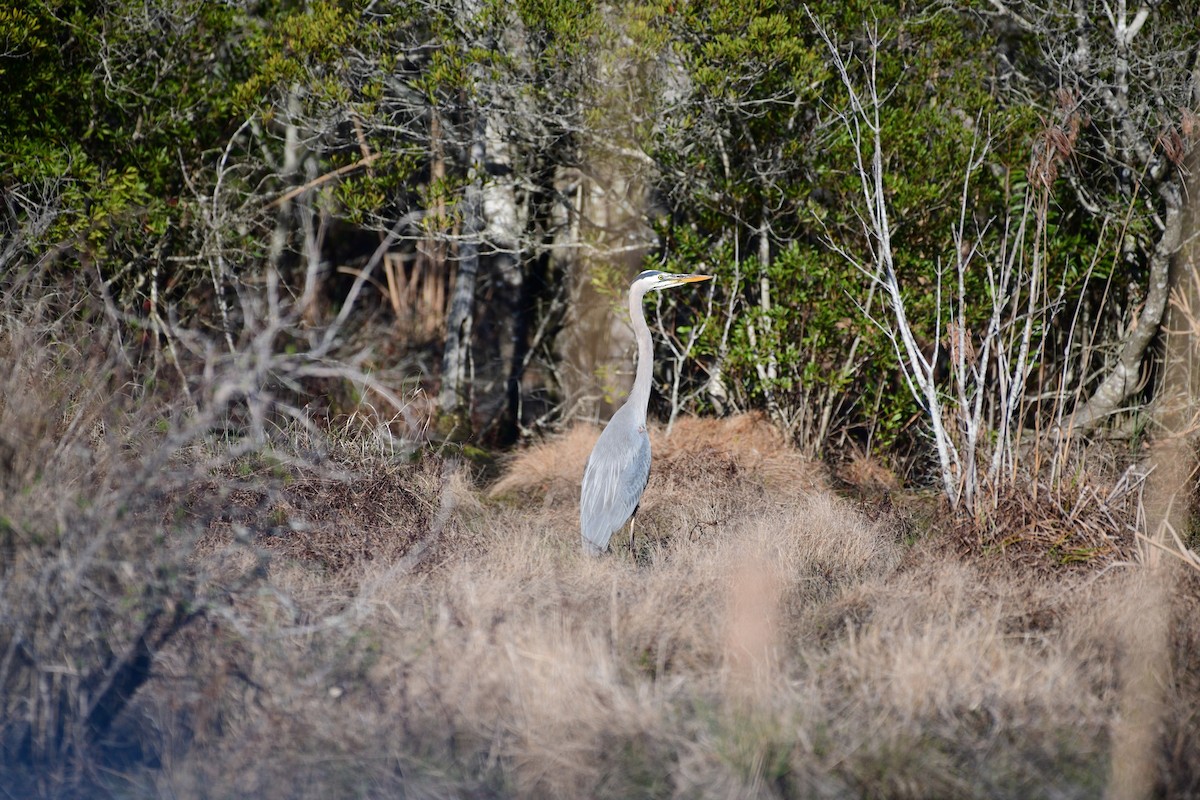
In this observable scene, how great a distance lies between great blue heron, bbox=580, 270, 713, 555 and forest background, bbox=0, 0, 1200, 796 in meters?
0.23

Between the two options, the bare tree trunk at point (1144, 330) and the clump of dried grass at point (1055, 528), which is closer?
the clump of dried grass at point (1055, 528)

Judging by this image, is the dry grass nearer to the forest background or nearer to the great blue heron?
the forest background

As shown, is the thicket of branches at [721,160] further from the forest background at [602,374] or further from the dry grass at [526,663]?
the dry grass at [526,663]

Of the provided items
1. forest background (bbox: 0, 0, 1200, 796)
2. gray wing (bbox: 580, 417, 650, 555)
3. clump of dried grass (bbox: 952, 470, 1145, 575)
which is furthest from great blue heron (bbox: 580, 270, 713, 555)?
clump of dried grass (bbox: 952, 470, 1145, 575)

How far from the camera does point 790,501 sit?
6.17m

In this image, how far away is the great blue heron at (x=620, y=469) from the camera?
212 inches

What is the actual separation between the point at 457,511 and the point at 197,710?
8.18ft

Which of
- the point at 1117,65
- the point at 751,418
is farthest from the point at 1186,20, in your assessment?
the point at 751,418

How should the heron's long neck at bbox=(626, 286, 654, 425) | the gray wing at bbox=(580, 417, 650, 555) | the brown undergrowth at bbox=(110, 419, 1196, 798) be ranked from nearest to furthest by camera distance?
the brown undergrowth at bbox=(110, 419, 1196, 798), the gray wing at bbox=(580, 417, 650, 555), the heron's long neck at bbox=(626, 286, 654, 425)

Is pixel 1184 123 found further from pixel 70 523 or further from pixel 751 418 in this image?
pixel 70 523

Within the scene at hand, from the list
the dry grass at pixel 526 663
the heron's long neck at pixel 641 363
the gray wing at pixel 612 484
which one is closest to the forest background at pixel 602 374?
the dry grass at pixel 526 663

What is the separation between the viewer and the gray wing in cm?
537

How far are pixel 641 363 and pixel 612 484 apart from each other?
3.11 feet

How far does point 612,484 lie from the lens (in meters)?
5.50
